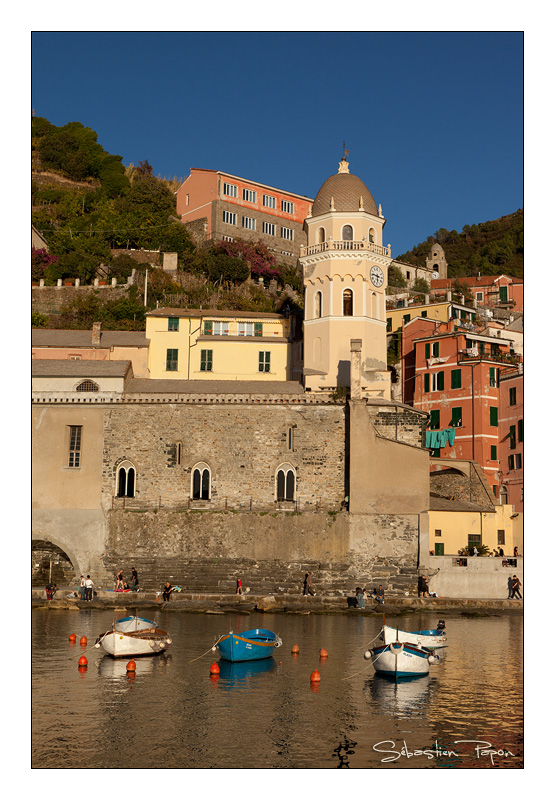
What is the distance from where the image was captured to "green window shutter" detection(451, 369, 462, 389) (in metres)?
59.1

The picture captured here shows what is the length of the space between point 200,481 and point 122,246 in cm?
3942

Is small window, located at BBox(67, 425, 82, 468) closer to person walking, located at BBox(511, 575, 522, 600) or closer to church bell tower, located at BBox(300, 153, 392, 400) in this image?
church bell tower, located at BBox(300, 153, 392, 400)

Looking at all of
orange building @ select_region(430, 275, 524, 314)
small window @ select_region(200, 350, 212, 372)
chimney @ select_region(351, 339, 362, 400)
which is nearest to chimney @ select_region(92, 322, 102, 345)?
small window @ select_region(200, 350, 212, 372)

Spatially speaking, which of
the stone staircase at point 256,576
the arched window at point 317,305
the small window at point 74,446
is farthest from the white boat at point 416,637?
the arched window at point 317,305

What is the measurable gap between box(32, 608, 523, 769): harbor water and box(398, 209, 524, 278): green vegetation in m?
67.8

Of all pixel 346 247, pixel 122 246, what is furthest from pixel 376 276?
pixel 122 246

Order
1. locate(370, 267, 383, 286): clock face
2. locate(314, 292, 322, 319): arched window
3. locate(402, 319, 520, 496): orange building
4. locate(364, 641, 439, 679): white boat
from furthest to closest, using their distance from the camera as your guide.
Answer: locate(402, 319, 520, 496): orange building < locate(314, 292, 322, 319): arched window < locate(370, 267, 383, 286): clock face < locate(364, 641, 439, 679): white boat

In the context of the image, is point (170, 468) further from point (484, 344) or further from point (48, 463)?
point (484, 344)

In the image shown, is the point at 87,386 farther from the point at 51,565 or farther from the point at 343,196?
the point at 343,196

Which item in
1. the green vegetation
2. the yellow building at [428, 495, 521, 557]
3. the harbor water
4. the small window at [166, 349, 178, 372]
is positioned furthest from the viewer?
the green vegetation

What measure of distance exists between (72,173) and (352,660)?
78307mm

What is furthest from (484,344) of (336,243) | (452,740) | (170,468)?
(452,740)

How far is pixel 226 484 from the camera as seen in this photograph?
47.7m

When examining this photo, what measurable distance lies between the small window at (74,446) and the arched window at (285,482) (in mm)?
9991
